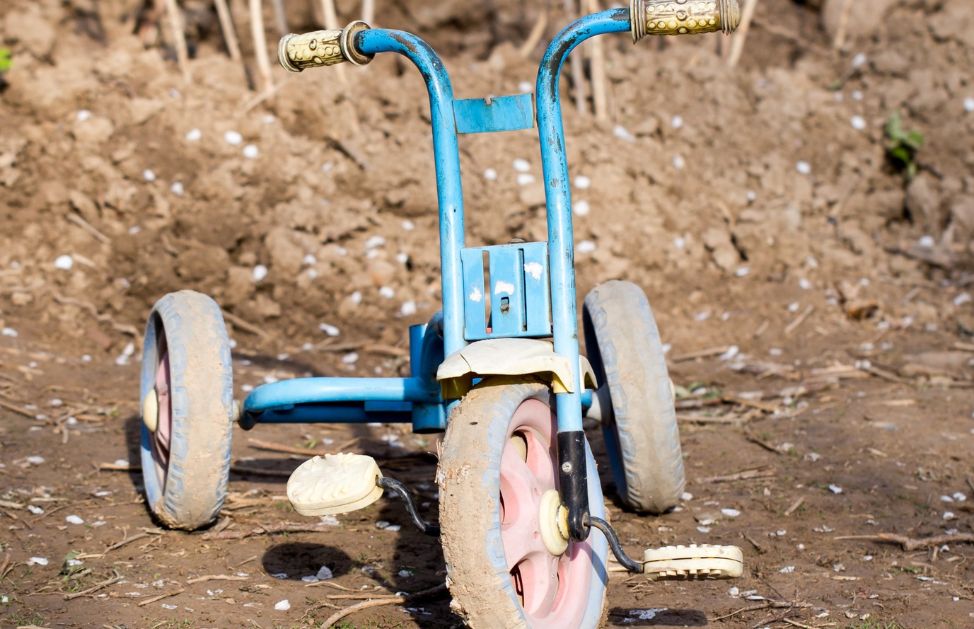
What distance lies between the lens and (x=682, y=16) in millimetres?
2947

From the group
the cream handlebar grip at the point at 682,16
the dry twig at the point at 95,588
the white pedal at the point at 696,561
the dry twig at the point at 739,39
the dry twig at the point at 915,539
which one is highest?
the dry twig at the point at 739,39

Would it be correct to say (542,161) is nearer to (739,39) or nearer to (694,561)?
(694,561)

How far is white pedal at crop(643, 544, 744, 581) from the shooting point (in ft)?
9.45

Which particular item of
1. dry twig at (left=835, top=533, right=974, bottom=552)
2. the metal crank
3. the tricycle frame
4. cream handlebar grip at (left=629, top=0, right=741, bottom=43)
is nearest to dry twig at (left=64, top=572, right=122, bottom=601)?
the metal crank

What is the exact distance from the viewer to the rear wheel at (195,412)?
144 inches

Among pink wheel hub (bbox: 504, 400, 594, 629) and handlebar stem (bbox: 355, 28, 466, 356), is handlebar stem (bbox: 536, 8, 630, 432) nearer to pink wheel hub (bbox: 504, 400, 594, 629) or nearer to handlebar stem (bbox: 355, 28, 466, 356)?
pink wheel hub (bbox: 504, 400, 594, 629)

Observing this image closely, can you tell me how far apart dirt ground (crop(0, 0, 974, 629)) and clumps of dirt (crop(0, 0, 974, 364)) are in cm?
2

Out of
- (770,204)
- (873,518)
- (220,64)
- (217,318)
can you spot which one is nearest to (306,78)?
(220,64)

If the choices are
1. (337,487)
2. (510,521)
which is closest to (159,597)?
(337,487)

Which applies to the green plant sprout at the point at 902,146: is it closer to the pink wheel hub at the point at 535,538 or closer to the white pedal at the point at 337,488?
the pink wheel hub at the point at 535,538

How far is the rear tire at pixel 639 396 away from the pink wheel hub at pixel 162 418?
55.4 inches

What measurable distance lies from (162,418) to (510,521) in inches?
61.0

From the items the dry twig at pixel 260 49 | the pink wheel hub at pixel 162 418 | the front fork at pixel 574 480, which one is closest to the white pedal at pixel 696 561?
the front fork at pixel 574 480

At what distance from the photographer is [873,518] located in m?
4.02
